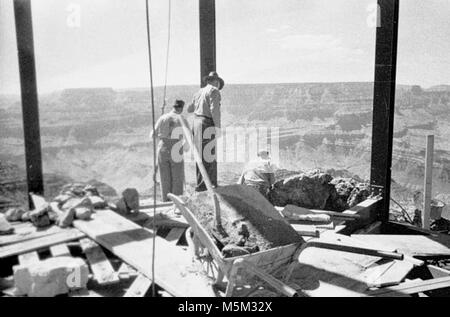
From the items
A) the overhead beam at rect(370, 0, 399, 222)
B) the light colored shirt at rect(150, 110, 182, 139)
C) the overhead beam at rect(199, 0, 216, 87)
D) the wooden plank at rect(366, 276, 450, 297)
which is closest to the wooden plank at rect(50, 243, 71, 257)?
the light colored shirt at rect(150, 110, 182, 139)

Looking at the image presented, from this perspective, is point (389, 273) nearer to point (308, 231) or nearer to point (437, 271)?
point (308, 231)

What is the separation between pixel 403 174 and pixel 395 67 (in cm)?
2951

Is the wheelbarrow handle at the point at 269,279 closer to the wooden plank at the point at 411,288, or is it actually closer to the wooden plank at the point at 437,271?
the wooden plank at the point at 411,288

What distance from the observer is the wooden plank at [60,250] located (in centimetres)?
426

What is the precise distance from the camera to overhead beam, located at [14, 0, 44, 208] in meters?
6.36

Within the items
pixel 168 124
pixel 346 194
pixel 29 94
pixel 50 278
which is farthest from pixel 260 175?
pixel 29 94

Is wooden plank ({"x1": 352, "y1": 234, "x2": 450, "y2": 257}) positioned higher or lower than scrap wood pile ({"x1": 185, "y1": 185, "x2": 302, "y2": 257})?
lower

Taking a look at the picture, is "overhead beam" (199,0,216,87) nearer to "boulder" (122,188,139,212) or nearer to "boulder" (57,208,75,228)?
"boulder" (122,188,139,212)

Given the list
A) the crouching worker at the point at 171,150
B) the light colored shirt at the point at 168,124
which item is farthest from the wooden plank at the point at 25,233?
the light colored shirt at the point at 168,124

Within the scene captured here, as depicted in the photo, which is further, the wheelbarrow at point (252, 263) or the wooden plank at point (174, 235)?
the wooden plank at point (174, 235)

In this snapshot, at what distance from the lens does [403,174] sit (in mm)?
32562

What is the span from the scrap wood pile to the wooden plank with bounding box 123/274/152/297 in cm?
73

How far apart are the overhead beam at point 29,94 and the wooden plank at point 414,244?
525 centimetres

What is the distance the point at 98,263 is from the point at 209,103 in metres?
3.20
